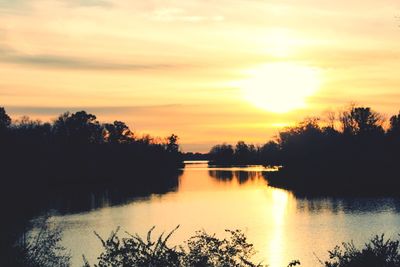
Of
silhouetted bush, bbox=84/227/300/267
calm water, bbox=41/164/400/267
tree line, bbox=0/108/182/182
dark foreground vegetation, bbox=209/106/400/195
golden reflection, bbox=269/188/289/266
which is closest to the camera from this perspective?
silhouetted bush, bbox=84/227/300/267

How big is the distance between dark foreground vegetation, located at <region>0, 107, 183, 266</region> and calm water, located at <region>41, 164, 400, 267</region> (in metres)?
6.38

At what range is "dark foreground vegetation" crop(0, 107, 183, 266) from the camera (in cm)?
6184

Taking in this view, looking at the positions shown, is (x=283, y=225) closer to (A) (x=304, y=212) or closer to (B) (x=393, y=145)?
(A) (x=304, y=212)

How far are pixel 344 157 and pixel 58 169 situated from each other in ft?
221

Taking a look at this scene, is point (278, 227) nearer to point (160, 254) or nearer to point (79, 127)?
point (160, 254)

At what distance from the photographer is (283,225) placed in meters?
70.2

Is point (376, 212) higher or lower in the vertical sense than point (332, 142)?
lower

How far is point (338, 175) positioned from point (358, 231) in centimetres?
7178

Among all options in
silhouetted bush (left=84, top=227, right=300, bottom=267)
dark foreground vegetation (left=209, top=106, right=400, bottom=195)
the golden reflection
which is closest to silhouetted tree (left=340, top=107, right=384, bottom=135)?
dark foreground vegetation (left=209, top=106, right=400, bottom=195)

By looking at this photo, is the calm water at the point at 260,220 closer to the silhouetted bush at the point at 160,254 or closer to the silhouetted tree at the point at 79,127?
the silhouetted bush at the point at 160,254

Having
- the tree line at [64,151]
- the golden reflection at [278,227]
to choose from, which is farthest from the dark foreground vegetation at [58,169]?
the golden reflection at [278,227]

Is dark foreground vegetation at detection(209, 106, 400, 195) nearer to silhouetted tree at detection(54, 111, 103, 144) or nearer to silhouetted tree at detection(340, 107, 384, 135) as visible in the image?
silhouetted tree at detection(340, 107, 384, 135)

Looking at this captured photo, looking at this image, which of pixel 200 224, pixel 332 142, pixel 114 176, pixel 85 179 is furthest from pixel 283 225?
pixel 114 176

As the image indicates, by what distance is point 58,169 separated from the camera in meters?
137
